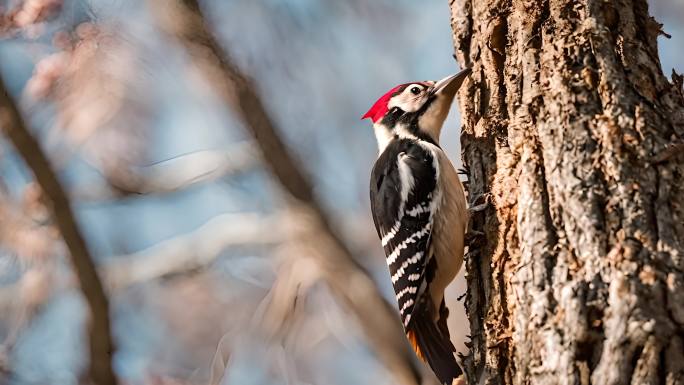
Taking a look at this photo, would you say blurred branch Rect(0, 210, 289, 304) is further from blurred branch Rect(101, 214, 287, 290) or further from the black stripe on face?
the black stripe on face

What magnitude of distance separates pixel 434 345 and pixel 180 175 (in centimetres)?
223

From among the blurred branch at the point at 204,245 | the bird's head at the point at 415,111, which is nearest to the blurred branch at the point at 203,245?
the blurred branch at the point at 204,245

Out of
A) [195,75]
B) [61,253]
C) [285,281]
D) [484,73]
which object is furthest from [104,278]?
[484,73]

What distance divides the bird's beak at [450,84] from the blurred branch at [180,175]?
1.53 metres

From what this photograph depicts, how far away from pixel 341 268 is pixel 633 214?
8.38 ft

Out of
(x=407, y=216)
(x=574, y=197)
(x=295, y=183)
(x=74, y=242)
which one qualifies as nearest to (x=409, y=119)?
(x=407, y=216)

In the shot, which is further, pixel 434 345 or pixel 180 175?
pixel 180 175

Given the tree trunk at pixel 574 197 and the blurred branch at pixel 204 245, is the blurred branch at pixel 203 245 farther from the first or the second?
the tree trunk at pixel 574 197

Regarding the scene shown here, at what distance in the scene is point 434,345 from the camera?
3.41 metres

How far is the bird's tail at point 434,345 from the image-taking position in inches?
127

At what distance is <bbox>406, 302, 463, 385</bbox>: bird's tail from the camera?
3.22 meters

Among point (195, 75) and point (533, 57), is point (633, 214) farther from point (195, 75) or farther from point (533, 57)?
point (195, 75)

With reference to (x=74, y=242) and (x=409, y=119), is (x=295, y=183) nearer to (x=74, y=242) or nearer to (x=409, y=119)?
(x=409, y=119)

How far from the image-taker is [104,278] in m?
4.21
